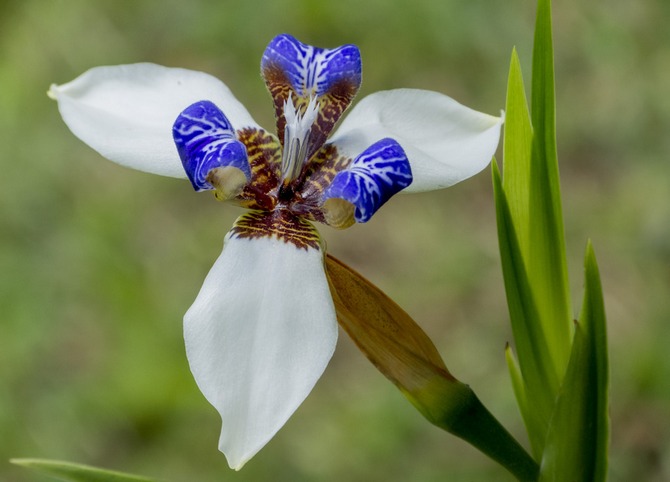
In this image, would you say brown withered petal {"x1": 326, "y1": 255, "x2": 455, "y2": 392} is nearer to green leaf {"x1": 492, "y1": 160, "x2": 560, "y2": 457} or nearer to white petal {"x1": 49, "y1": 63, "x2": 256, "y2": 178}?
green leaf {"x1": 492, "y1": 160, "x2": 560, "y2": 457}

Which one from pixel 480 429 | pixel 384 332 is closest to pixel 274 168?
pixel 384 332

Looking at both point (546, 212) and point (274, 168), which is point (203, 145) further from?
point (546, 212)

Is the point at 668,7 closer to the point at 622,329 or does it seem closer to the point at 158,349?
the point at 622,329

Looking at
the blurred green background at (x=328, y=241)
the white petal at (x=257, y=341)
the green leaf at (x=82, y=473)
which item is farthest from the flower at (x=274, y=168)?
the blurred green background at (x=328, y=241)

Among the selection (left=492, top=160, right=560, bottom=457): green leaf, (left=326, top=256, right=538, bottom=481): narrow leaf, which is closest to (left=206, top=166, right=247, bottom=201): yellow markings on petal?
(left=326, top=256, right=538, bottom=481): narrow leaf

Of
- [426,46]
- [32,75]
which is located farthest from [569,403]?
[32,75]
